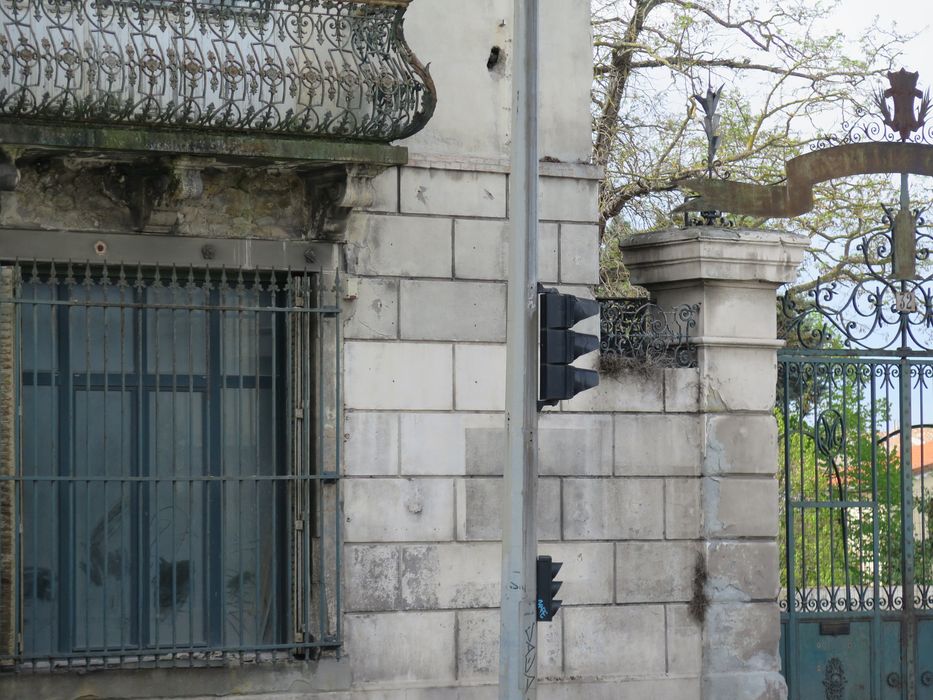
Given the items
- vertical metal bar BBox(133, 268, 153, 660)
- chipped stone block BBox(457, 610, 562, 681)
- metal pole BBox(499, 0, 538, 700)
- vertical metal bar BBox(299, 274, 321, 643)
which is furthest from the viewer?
chipped stone block BBox(457, 610, 562, 681)

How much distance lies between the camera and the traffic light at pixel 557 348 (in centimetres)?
784

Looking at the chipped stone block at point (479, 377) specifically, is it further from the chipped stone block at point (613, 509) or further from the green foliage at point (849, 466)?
the green foliage at point (849, 466)

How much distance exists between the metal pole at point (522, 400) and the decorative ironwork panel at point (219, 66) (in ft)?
5.10

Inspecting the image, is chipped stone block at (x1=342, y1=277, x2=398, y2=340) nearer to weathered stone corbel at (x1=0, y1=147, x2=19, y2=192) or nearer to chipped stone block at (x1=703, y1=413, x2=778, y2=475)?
weathered stone corbel at (x1=0, y1=147, x2=19, y2=192)

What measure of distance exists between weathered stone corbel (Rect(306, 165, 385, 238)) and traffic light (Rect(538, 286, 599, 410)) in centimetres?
194

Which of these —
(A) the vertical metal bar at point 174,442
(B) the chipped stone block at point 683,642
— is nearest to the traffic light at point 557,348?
(A) the vertical metal bar at point 174,442

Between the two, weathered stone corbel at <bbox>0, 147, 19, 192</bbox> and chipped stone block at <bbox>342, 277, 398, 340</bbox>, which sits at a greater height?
weathered stone corbel at <bbox>0, 147, 19, 192</bbox>

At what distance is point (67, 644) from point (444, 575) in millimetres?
2383

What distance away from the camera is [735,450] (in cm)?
1037

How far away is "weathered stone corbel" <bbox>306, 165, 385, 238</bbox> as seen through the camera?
941cm

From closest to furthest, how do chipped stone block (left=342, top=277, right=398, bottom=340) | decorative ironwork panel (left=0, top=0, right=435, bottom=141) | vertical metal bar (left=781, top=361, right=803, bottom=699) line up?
1. decorative ironwork panel (left=0, top=0, right=435, bottom=141)
2. chipped stone block (left=342, top=277, right=398, bottom=340)
3. vertical metal bar (left=781, top=361, right=803, bottom=699)

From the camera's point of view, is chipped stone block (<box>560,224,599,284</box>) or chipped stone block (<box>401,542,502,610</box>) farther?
chipped stone block (<box>560,224,599,284</box>)

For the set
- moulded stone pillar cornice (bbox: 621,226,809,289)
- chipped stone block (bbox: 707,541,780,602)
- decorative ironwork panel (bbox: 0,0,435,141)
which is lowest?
chipped stone block (bbox: 707,541,780,602)

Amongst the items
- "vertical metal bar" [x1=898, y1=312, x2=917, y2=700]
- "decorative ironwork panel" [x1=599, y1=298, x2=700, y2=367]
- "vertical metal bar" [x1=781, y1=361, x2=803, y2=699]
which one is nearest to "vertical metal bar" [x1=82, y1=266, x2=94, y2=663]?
"decorative ironwork panel" [x1=599, y1=298, x2=700, y2=367]
